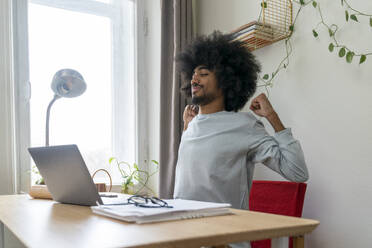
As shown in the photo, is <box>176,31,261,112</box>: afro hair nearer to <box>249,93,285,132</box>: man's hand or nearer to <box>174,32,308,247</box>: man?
<box>174,32,308,247</box>: man

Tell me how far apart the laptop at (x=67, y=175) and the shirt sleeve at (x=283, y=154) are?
1.82 ft

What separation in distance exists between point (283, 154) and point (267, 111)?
217 millimetres

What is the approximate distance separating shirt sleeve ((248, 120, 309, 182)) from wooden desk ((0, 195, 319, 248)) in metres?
0.44

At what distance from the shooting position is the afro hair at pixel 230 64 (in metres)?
1.72

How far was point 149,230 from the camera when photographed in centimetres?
73

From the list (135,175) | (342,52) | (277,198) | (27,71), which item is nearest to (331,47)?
(342,52)

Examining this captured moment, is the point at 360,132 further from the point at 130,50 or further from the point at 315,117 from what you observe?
the point at 130,50

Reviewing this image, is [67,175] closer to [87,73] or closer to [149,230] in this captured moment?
[149,230]

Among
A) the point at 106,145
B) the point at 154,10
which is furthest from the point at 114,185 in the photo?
the point at 154,10

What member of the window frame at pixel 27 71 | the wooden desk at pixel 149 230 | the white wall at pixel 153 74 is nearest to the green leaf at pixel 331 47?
the wooden desk at pixel 149 230

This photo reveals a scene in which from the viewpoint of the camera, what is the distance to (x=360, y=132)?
1.49 metres

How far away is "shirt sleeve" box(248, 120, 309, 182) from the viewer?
1.33 meters

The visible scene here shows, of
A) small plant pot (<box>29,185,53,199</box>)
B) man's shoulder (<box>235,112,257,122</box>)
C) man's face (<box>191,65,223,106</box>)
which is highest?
man's face (<box>191,65,223,106</box>)

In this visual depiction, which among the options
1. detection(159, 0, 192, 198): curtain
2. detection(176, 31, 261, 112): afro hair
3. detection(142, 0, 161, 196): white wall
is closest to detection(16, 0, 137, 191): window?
detection(142, 0, 161, 196): white wall
